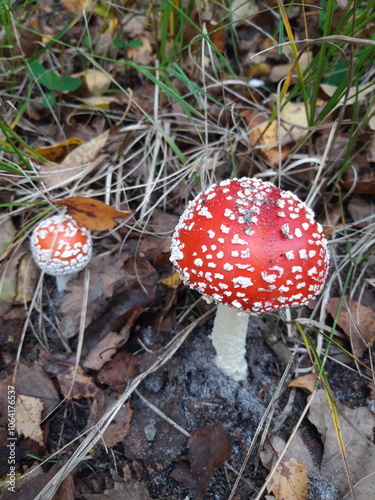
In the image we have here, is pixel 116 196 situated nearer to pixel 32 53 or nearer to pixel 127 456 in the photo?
pixel 32 53

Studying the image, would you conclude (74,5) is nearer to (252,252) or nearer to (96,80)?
(96,80)

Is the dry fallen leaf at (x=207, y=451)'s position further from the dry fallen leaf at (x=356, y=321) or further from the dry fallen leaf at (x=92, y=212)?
the dry fallen leaf at (x=92, y=212)

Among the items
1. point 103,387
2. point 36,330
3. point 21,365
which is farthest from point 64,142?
point 103,387

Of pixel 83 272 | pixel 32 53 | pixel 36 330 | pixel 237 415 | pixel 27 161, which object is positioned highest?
pixel 32 53

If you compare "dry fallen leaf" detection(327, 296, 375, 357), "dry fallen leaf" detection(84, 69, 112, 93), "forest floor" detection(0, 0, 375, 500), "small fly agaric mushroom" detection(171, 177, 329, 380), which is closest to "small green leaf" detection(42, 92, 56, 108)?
"forest floor" detection(0, 0, 375, 500)

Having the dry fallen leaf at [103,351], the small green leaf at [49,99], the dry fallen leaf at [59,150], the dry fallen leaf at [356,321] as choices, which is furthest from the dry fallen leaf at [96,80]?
the dry fallen leaf at [356,321]

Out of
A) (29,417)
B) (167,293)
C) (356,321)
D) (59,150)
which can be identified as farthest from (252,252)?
(59,150)

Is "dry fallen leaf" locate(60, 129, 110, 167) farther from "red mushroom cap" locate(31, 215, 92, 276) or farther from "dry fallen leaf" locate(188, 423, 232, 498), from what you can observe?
"dry fallen leaf" locate(188, 423, 232, 498)
